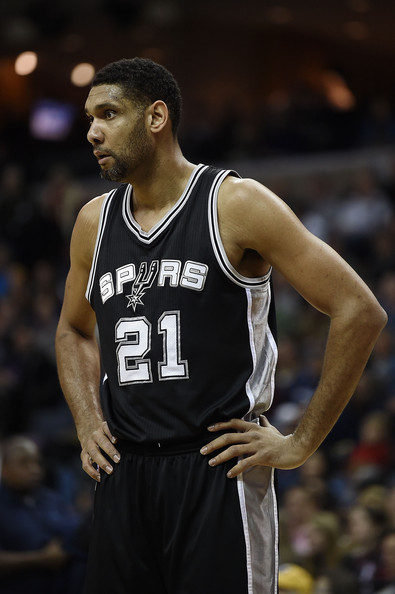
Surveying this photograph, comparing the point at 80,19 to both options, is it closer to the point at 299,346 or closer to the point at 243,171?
the point at 243,171

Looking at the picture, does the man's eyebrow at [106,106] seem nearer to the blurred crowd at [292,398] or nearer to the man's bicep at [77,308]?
the man's bicep at [77,308]

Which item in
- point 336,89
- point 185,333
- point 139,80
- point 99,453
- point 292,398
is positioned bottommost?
point 99,453

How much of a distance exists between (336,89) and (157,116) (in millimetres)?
14871

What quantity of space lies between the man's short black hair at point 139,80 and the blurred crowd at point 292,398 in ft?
10.7

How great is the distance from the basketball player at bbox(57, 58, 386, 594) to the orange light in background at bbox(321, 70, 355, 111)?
14015mm

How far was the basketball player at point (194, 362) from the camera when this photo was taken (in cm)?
296

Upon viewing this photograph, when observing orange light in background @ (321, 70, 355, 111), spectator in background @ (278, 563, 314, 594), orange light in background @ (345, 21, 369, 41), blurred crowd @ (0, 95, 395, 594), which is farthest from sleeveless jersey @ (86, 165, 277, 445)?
orange light in background @ (321, 70, 355, 111)

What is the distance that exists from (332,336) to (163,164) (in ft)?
2.45

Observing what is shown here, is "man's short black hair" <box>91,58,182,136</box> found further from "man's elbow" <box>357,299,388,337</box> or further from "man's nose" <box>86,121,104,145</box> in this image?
"man's elbow" <box>357,299,388,337</box>

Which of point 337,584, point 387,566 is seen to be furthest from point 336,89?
point 337,584

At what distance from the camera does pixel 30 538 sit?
610 centimetres

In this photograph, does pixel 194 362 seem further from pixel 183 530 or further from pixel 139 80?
pixel 139 80

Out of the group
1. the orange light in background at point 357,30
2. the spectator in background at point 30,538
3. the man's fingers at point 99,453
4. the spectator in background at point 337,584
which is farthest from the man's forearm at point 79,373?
the orange light in background at point 357,30

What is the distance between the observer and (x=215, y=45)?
59.3ft
